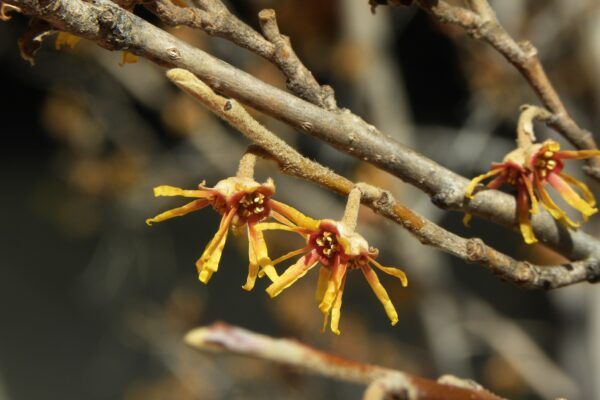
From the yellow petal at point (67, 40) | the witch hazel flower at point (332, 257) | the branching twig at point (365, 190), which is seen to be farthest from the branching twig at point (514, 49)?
the yellow petal at point (67, 40)

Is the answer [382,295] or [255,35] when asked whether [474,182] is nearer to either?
[382,295]

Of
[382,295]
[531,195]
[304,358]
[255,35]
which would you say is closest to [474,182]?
[531,195]

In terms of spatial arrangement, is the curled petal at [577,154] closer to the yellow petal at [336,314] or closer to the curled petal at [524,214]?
the curled petal at [524,214]

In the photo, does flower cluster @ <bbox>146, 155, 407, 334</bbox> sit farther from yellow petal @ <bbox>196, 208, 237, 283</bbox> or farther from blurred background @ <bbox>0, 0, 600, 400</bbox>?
blurred background @ <bbox>0, 0, 600, 400</bbox>

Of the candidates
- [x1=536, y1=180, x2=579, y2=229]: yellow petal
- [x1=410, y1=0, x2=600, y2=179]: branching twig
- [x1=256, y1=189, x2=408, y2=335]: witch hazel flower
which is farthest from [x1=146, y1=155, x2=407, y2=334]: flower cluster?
[x1=410, y1=0, x2=600, y2=179]: branching twig

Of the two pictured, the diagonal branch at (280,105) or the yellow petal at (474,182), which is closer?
the diagonal branch at (280,105)

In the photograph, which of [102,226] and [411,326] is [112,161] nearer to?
[102,226]
